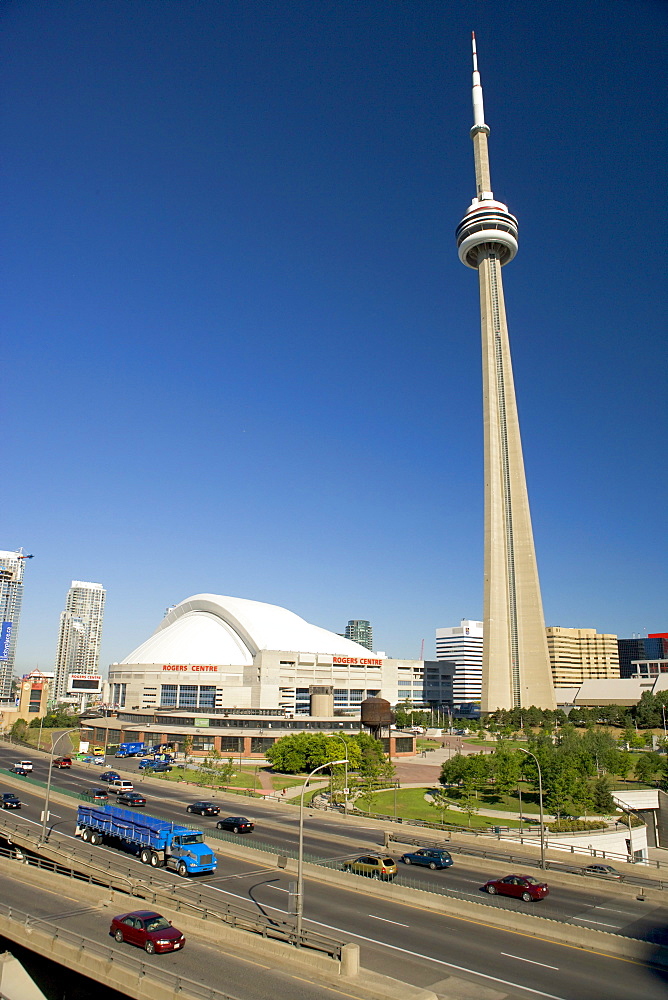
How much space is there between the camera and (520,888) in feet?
118

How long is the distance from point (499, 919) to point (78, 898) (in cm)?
2008

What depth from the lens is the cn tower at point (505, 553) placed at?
5965 inches

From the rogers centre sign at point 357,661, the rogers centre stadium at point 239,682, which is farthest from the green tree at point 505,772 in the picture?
the rogers centre sign at point 357,661

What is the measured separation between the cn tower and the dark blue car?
113068 millimetres

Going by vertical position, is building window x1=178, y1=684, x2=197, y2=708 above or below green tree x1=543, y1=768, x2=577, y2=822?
above

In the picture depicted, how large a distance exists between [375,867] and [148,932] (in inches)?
648

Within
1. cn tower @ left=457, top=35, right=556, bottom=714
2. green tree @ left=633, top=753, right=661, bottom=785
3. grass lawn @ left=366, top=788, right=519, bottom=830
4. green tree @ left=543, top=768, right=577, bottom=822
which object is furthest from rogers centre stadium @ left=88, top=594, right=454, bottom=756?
green tree @ left=543, top=768, right=577, bottom=822

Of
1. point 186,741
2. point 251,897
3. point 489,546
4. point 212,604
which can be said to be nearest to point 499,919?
point 251,897

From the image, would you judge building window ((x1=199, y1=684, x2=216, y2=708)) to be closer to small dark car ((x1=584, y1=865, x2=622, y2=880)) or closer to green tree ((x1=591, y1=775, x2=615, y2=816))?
green tree ((x1=591, y1=775, x2=615, y2=816))

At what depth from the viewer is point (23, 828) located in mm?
47188

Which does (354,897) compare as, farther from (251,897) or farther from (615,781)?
(615,781)

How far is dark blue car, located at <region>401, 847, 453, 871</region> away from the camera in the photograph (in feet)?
139

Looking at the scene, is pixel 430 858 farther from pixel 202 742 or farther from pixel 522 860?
pixel 202 742

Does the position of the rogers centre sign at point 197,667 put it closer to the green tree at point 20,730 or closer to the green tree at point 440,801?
the green tree at point 20,730
